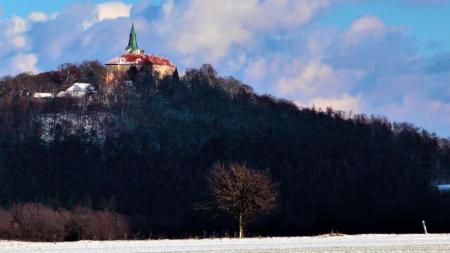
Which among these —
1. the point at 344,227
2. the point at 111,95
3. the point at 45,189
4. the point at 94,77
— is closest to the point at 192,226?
the point at 344,227

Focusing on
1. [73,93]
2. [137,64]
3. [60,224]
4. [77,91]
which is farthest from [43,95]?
[60,224]

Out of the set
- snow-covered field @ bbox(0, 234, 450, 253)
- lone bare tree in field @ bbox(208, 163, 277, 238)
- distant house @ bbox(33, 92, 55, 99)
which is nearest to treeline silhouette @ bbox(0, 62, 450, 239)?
distant house @ bbox(33, 92, 55, 99)

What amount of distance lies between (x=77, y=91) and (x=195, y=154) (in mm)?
41003

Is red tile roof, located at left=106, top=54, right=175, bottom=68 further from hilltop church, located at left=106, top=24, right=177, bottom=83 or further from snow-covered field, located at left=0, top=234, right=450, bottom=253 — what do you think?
snow-covered field, located at left=0, top=234, right=450, bottom=253

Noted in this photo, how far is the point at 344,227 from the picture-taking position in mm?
78750

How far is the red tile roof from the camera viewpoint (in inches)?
Answer: 6959

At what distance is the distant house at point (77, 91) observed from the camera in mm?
159900

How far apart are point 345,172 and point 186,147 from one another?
2722cm

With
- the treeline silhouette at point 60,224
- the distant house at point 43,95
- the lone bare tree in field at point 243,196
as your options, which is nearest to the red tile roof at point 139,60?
the distant house at point 43,95

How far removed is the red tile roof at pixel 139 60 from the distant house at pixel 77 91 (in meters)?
13.0

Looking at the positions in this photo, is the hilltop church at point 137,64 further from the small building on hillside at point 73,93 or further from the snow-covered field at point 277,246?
the snow-covered field at point 277,246

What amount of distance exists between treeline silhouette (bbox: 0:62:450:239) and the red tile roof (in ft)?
12.2

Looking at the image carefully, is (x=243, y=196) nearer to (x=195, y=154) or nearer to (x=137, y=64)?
(x=195, y=154)

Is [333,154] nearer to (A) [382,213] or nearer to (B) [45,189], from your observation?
(A) [382,213]
